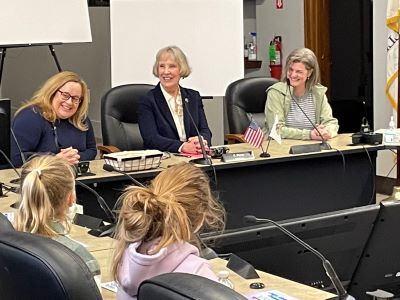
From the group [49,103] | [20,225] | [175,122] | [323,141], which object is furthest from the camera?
[175,122]

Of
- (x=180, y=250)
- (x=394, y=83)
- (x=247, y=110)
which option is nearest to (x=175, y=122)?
(x=247, y=110)

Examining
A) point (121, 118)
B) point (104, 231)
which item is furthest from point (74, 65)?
point (104, 231)

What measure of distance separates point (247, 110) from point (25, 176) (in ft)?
10.1

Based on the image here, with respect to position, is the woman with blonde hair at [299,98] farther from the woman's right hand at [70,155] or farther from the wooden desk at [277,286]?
the wooden desk at [277,286]

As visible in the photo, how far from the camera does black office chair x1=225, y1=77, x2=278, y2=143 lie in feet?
17.3

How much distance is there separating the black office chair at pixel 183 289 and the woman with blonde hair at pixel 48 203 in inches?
37.5

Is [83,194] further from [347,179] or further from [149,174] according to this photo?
[347,179]

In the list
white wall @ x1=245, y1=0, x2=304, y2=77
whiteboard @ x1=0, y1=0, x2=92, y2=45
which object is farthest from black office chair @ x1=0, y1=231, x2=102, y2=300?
white wall @ x1=245, y1=0, x2=304, y2=77

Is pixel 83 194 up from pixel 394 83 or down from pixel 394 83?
down

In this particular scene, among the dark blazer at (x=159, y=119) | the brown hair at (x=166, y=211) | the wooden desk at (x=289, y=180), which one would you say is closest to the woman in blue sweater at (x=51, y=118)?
the wooden desk at (x=289, y=180)

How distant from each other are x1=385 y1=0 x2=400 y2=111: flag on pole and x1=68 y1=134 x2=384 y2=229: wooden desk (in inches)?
53.3

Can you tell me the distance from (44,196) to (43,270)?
815 millimetres

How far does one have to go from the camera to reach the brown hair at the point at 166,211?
195 cm

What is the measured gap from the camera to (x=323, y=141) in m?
4.59
